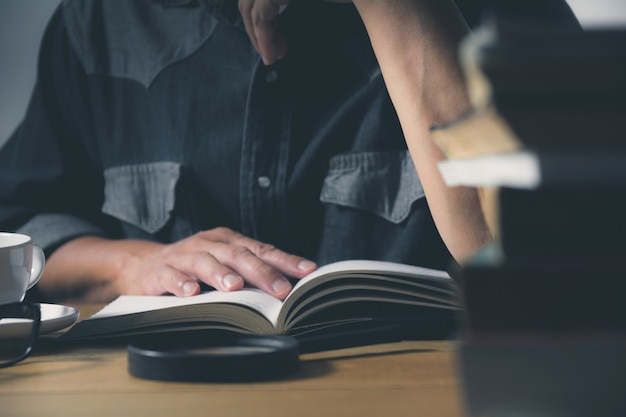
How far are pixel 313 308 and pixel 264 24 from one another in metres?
0.50

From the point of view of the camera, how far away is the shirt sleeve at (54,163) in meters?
1.25

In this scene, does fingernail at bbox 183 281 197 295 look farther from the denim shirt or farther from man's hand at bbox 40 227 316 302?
the denim shirt

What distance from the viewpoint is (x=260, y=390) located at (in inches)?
18.5

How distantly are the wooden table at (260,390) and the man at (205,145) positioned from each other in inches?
16.3

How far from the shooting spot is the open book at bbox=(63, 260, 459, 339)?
0.62 metres

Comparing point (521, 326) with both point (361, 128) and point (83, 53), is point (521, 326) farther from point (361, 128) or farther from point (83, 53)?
point (83, 53)

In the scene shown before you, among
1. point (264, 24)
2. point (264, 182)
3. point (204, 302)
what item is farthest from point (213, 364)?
point (264, 182)

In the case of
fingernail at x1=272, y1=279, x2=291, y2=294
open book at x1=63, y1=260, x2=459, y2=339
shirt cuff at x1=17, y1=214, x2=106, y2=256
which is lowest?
shirt cuff at x1=17, y1=214, x2=106, y2=256

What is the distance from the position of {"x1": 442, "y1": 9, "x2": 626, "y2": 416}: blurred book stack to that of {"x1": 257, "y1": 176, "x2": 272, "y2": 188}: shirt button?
0.92m

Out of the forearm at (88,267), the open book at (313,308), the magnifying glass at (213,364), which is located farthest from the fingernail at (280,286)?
the forearm at (88,267)

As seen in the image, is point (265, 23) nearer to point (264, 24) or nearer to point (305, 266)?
point (264, 24)

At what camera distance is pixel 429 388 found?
18.7 inches

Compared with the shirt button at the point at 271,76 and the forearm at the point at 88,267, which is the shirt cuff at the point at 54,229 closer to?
the forearm at the point at 88,267

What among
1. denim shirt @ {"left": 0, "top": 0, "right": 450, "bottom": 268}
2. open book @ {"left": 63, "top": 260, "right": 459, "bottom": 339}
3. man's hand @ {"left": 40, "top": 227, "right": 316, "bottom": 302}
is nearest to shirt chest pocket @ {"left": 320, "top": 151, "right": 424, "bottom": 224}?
denim shirt @ {"left": 0, "top": 0, "right": 450, "bottom": 268}
